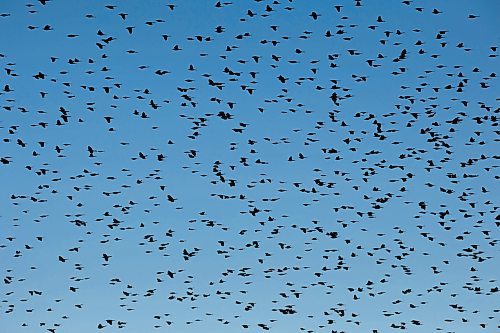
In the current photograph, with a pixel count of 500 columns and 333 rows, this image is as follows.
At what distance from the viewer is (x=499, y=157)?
6244cm

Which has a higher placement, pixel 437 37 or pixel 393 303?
pixel 437 37

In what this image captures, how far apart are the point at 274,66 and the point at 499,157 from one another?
17.6 metres

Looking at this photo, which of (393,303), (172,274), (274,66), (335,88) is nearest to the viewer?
(274,66)

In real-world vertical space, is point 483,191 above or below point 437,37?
below

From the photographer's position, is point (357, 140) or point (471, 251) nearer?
point (357, 140)

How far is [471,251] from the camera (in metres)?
64.3

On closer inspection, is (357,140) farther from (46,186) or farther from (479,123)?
(46,186)

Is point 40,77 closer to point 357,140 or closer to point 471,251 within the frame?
point 357,140

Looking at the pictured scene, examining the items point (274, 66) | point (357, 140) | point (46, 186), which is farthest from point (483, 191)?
point (46, 186)

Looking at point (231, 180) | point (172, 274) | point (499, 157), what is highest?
point (499, 157)

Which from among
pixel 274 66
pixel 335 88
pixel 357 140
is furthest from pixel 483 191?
pixel 274 66

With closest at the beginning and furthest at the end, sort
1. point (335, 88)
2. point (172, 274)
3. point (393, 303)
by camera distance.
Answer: point (335, 88) → point (172, 274) → point (393, 303)

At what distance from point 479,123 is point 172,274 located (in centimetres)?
1790

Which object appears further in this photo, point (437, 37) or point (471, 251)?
point (471, 251)
